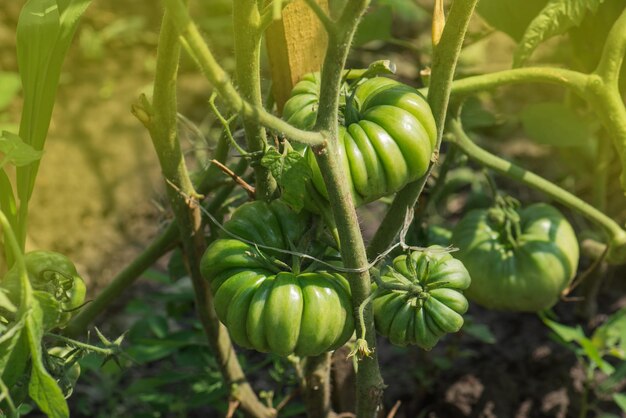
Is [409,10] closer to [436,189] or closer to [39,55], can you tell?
[436,189]

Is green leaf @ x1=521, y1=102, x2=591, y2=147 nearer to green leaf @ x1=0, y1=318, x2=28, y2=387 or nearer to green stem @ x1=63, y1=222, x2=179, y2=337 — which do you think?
green stem @ x1=63, y1=222, x2=179, y2=337

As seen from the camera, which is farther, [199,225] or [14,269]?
[199,225]

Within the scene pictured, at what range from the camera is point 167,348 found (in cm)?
172

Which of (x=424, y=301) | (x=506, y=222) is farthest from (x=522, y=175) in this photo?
(x=424, y=301)

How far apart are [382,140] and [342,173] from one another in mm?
82

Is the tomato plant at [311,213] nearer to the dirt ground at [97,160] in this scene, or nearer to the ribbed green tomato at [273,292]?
the ribbed green tomato at [273,292]

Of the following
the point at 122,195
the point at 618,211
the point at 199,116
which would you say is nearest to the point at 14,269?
the point at 618,211

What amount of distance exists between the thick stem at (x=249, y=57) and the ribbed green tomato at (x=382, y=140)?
7cm

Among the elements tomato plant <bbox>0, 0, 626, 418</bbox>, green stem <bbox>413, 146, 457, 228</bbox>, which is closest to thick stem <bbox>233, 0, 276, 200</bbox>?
tomato plant <bbox>0, 0, 626, 418</bbox>

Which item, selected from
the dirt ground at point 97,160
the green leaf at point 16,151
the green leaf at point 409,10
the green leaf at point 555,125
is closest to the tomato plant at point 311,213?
the green leaf at point 16,151

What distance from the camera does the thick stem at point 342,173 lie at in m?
0.96

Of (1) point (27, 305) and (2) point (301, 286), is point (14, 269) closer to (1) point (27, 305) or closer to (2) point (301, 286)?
(1) point (27, 305)

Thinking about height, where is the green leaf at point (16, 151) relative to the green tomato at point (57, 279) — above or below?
above

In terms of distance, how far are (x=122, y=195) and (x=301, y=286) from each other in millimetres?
1778
